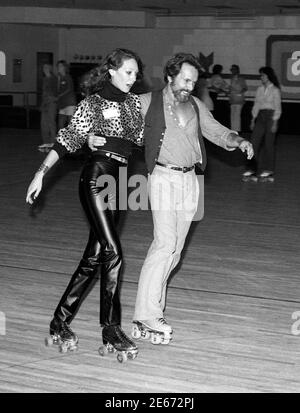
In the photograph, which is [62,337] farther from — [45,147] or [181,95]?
[45,147]

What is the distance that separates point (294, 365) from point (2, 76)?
24.3 meters

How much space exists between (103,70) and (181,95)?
17.5 inches

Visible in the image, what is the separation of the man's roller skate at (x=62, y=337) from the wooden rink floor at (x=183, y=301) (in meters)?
0.05

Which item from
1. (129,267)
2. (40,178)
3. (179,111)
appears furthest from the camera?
(129,267)

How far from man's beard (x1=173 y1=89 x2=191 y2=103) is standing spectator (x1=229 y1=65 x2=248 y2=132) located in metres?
14.6

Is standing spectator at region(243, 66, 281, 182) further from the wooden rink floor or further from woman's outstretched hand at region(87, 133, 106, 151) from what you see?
woman's outstretched hand at region(87, 133, 106, 151)

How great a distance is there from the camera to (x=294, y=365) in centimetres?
441

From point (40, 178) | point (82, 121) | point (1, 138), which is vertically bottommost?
point (1, 138)

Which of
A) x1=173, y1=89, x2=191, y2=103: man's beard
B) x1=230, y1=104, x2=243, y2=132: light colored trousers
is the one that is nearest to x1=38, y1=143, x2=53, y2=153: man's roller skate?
x1=230, y1=104, x2=243, y2=132: light colored trousers

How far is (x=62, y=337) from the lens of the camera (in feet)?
15.1

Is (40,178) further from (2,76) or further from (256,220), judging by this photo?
(2,76)

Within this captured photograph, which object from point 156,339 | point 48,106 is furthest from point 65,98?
point 156,339

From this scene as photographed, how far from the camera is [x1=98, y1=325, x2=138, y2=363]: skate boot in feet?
14.4
